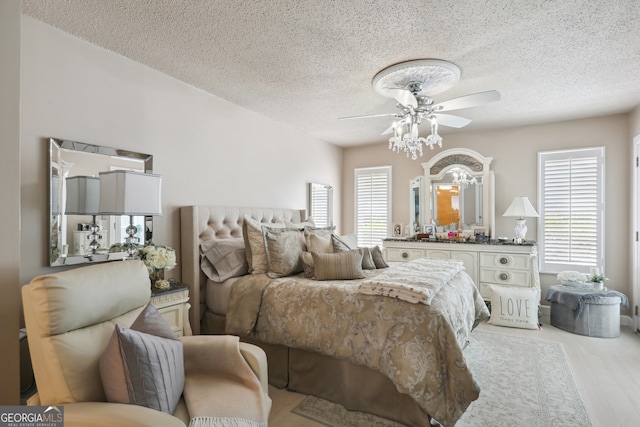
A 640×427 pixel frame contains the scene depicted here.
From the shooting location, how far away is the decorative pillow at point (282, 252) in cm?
291

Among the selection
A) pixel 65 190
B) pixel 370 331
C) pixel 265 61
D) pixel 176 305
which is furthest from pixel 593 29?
pixel 65 190

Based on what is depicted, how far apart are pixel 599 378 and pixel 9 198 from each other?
406cm

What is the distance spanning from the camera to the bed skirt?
209 centimetres

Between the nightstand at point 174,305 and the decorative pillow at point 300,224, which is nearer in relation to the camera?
the nightstand at point 174,305

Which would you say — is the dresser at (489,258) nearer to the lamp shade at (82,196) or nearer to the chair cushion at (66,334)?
the lamp shade at (82,196)

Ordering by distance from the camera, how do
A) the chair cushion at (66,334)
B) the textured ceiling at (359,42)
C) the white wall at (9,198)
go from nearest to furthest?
1. the chair cushion at (66,334)
2. the white wall at (9,198)
3. the textured ceiling at (359,42)

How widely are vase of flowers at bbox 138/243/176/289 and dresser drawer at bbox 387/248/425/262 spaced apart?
10.8 ft

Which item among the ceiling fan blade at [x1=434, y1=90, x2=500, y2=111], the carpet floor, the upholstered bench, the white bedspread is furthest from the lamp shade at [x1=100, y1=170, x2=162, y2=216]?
the upholstered bench

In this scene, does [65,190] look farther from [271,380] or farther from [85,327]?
[271,380]

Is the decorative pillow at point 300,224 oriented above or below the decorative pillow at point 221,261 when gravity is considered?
above

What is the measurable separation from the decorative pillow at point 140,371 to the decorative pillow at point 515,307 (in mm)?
3801

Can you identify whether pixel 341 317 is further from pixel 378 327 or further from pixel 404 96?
pixel 404 96

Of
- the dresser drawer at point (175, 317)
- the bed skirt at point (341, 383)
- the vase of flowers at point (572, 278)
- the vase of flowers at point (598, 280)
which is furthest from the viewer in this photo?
the vase of flowers at point (572, 278)

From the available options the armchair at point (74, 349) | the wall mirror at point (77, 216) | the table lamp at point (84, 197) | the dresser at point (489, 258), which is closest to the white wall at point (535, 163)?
the dresser at point (489, 258)
